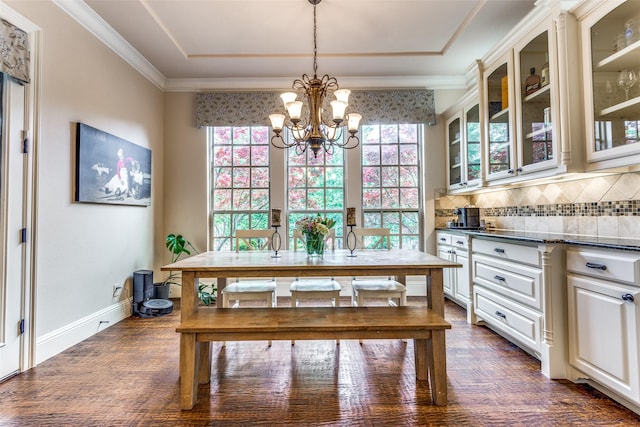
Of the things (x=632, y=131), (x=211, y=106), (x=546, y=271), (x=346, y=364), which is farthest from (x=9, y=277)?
(x=632, y=131)

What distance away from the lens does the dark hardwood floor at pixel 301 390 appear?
5.38ft

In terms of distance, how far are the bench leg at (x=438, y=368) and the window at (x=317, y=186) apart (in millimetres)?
2381

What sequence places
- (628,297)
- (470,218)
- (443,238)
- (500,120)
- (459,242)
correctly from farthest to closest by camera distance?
(443,238) < (470,218) < (459,242) < (500,120) < (628,297)

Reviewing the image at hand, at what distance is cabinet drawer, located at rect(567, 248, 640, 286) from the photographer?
1554 mm

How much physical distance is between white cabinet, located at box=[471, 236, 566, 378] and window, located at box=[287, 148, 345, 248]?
1815 millimetres

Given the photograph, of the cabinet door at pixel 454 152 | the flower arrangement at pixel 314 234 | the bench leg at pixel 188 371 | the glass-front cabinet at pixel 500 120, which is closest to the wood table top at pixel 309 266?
the flower arrangement at pixel 314 234

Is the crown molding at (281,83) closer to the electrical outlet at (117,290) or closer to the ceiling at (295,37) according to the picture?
the ceiling at (295,37)

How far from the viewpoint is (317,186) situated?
4117 millimetres

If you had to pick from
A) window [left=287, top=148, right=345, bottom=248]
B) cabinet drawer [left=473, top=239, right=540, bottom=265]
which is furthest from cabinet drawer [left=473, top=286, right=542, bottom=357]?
window [left=287, top=148, right=345, bottom=248]

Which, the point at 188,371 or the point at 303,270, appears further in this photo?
the point at 303,270

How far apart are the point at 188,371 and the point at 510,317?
2250 millimetres

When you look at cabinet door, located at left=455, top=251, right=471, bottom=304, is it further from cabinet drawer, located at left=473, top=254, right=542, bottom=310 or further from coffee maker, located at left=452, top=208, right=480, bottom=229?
coffee maker, located at left=452, top=208, right=480, bottom=229

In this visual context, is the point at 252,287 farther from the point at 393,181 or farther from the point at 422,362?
the point at 393,181

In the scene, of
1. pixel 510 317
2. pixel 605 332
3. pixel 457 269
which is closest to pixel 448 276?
pixel 457 269
